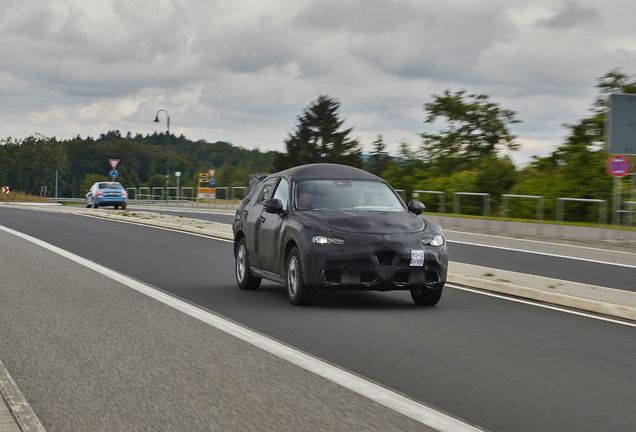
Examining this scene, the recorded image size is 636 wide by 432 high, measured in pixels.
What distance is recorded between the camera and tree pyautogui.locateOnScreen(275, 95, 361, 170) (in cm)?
11594

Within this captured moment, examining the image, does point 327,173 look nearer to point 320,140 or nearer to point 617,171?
point 617,171

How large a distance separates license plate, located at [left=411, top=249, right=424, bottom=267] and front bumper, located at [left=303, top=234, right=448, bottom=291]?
0.03 meters

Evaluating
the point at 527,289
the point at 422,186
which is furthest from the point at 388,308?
the point at 422,186

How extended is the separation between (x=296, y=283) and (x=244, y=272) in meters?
2.10

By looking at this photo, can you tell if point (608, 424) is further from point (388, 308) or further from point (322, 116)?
point (322, 116)

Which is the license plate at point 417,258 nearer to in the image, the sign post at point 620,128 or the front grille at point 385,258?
the front grille at point 385,258

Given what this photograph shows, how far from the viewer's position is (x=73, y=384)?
747 centimetres

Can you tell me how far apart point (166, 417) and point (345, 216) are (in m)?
6.27

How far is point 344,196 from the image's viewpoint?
43.3ft

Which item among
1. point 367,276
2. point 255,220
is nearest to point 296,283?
point 367,276

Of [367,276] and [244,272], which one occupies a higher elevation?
[367,276]

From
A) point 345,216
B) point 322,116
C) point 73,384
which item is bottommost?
point 73,384

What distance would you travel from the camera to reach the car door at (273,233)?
1316cm

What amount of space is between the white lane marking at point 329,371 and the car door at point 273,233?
1.21 meters
